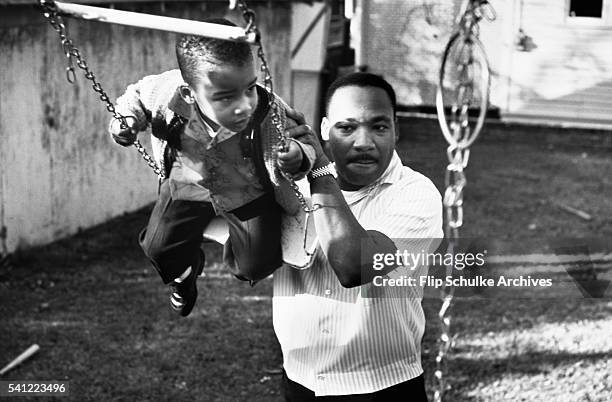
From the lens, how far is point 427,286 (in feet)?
9.29

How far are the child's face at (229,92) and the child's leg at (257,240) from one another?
276 millimetres

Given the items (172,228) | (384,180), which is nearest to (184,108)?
(172,228)

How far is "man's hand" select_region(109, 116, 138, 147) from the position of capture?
2148 millimetres

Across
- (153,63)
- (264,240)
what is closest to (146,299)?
(153,63)

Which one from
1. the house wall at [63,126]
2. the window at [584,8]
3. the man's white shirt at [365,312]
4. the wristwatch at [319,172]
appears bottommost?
the house wall at [63,126]

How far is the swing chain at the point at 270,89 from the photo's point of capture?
1.88 meters

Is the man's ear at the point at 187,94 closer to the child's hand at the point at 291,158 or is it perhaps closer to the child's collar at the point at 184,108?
the child's collar at the point at 184,108

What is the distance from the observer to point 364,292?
2541 millimetres

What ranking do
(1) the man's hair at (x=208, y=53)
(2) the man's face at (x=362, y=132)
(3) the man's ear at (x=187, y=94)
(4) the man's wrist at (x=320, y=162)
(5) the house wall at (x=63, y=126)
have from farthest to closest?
(5) the house wall at (x=63, y=126) → (2) the man's face at (x=362, y=132) → (4) the man's wrist at (x=320, y=162) → (3) the man's ear at (x=187, y=94) → (1) the man's hair at (x=208, y=53)

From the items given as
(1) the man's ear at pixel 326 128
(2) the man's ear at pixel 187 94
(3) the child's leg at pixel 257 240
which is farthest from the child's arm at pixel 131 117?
(1) the man's ear at pixel 326 128

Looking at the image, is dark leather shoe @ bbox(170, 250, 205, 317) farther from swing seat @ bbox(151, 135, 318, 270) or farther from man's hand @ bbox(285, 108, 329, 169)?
man's hand @ bbox(285, 108, 329, 169)

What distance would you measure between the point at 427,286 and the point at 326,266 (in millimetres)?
400

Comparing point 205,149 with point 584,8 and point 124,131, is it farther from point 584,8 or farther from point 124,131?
point 584,8

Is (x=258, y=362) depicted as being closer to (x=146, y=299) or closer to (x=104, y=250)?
(x=146, y=299)
